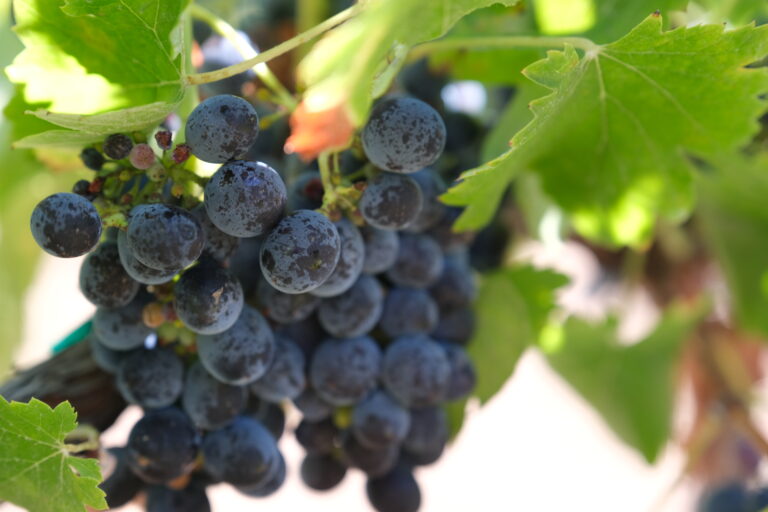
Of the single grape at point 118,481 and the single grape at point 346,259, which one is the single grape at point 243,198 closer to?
the single grape at point 346,259

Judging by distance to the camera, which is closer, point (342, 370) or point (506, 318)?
point (342, 370)

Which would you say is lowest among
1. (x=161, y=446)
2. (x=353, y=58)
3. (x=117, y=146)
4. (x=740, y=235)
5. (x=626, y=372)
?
(x=626, y=372)

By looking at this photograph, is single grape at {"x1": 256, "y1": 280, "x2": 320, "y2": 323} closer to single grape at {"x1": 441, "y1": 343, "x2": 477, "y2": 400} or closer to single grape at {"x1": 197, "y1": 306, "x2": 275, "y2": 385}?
single grape at {"x1": 197, "y1": 306, "x2": 275, "y2": 385}

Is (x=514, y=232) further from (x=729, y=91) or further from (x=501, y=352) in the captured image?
(x=729, y=91)

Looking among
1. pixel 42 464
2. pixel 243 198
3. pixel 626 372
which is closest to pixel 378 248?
pixel 243 198

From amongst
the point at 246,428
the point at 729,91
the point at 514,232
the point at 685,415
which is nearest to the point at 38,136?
the point at 246,428

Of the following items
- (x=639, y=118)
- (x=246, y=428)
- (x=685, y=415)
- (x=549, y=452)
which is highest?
(x=639, y=118)

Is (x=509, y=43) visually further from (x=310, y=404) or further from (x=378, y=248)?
(x=310, y=404)
